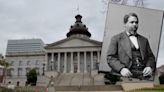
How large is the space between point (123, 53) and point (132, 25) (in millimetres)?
3599

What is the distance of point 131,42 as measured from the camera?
97.2 ft

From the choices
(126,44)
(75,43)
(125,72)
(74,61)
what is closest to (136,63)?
(125,72)

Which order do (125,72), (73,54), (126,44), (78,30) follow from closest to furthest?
(125,72), (126,44), (73,54), (78,30)

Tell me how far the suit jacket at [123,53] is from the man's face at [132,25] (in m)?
0.69

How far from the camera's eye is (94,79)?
52.6m

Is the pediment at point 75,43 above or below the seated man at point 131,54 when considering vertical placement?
above

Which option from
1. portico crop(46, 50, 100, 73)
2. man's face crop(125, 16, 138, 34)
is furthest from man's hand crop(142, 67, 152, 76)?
portico crop(46, 50, 100, 73)

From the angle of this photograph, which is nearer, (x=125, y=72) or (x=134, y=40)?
(x=125, y=72)

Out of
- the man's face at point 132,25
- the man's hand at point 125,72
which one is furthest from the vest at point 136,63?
the man's face at point 132,25

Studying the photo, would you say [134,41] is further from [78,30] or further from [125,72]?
[78,30]

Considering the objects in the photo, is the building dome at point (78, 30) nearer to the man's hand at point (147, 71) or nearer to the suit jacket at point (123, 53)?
the suit jacket at point (123, 53)

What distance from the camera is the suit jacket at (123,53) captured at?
29145mm

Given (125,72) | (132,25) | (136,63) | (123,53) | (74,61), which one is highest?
(132,25)

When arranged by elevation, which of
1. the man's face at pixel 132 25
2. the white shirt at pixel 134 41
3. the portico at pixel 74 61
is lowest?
the portico at pixel 74 61
